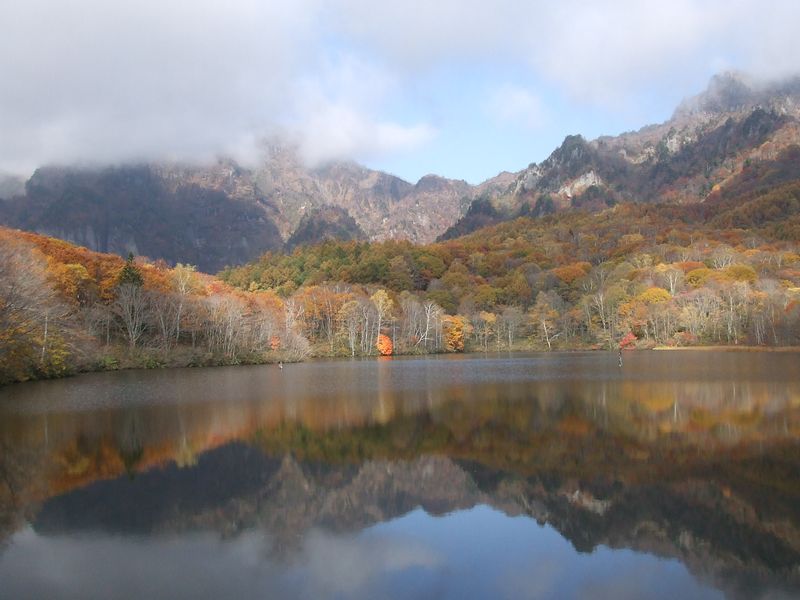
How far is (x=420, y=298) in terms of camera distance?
111375 mm

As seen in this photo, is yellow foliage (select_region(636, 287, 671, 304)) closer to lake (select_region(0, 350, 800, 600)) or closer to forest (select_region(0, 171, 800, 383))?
forest (select_region(0, 171, 800, 383))

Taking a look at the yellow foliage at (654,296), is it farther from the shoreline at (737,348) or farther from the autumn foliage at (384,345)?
the autumn foliage at (384,345)

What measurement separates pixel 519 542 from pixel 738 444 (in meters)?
9.74

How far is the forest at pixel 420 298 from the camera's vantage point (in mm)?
54938

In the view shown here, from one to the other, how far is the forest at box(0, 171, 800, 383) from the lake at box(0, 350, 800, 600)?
23.4m

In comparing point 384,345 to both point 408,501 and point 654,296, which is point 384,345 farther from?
point 408,501

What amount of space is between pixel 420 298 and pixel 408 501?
98.2 meters

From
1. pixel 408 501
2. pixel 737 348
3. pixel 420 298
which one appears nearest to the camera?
pixel 408 501

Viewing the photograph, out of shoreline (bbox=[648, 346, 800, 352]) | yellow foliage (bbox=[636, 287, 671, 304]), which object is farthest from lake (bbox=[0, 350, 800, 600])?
yellow foliage (bbox=[636, 287, 671, 304])

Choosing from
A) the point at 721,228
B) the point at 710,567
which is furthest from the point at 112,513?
the point at 721,228

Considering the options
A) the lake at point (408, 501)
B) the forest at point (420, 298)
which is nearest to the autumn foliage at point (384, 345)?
the forest at point (420, 298)

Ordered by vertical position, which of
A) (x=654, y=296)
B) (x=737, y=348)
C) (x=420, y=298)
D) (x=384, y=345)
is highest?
(x=420, y=298)

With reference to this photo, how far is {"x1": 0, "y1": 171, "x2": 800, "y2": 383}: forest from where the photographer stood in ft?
180

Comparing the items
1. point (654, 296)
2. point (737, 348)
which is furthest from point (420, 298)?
point (737, 348)
